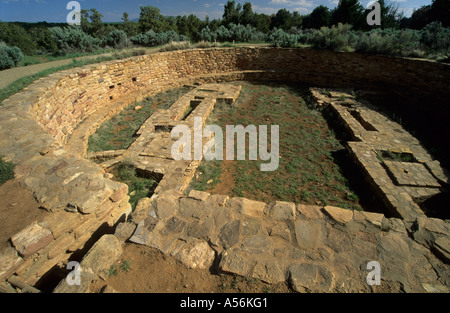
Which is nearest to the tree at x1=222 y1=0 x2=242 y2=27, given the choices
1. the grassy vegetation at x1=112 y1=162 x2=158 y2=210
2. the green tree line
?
the green tree line

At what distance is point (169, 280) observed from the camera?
8.02 ft

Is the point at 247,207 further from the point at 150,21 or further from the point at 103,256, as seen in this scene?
the point at 150,21

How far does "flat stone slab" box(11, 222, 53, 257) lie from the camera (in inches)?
100

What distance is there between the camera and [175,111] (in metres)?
8.10

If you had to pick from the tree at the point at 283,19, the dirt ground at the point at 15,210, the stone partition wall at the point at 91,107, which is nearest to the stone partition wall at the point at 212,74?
the stone partition wall at the point at 91,107

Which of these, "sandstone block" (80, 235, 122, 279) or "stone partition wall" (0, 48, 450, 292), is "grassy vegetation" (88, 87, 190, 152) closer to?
"stone partition wall" (0, 48, 450, 292)

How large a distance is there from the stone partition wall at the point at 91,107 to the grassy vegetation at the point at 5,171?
80 millimetres

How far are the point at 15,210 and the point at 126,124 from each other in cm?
516

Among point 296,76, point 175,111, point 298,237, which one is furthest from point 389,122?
point 175,111

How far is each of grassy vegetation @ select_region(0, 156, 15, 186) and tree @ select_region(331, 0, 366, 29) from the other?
24470mm

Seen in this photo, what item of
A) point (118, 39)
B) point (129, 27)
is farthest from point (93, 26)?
point (118, 39)

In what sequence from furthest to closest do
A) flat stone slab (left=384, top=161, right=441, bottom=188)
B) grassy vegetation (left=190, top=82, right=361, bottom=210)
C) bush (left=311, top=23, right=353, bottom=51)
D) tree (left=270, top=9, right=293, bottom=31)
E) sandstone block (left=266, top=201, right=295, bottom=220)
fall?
1. tree (left=270, top=9, right=293, bottom=31)
2. bush (left=311, top=23, right=353, bottom=51)
3. grassy vegetation (left=190, top=82, right=361, bottom=210)
4. flat stone slab (left=384, top=161, right=441, bottom=188)
5. sandstone block (left=266, top=201, right=295, bottom=220)

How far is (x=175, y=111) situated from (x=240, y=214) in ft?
19.0
